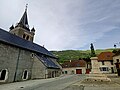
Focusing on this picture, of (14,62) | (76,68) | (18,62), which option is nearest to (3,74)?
(14,62)

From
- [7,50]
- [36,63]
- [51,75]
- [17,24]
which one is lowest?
[51,75]

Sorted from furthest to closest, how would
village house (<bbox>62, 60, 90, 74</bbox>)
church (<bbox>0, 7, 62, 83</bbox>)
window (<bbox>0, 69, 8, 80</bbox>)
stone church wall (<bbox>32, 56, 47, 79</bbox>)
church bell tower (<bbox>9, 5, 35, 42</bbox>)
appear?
village house (<bbox>62, 60, 90, 74</bbox>) → church bell tower (<bbox>9, 5, 35, 42</bbox>) → stone church wall (<bbox>32, 56, 47, 79</bbox>) → church (<bbox>0, 7, 62, 83</bbox>) → window (<bbox>0, 69, 8, 80</bbox>)

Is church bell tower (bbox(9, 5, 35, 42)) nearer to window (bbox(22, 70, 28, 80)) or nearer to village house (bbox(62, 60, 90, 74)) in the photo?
window (bbox(22, 70, 28, 80))

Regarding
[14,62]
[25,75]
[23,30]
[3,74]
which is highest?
[23,30]

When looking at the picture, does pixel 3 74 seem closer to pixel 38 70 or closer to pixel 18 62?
pixel 18 62

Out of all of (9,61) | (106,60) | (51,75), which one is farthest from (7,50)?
(106,60)

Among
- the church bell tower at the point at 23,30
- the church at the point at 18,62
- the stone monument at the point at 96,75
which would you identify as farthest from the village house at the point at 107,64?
the stone monument at the point at 96,75


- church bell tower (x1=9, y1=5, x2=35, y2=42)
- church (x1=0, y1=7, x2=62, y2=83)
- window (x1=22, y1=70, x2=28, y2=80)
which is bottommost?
window (x1=22, y1=70, x2=28, y2=80)

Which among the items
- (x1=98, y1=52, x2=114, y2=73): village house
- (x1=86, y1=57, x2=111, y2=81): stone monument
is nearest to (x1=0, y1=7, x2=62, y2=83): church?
(x1=86, y1=57, x2=111, y2=81): stone monument

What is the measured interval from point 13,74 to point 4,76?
5.91 ft

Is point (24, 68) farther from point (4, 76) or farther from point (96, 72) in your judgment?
point (96, 72)

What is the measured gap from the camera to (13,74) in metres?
19.1

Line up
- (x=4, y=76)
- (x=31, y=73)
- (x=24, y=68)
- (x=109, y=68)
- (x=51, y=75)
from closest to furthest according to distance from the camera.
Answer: (x=4, y=76) → (x=24, y=68) → (x=31, y=73) → (x=51, y=75) → (x=109, y=68)

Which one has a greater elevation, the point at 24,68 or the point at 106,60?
the point at 106,60
